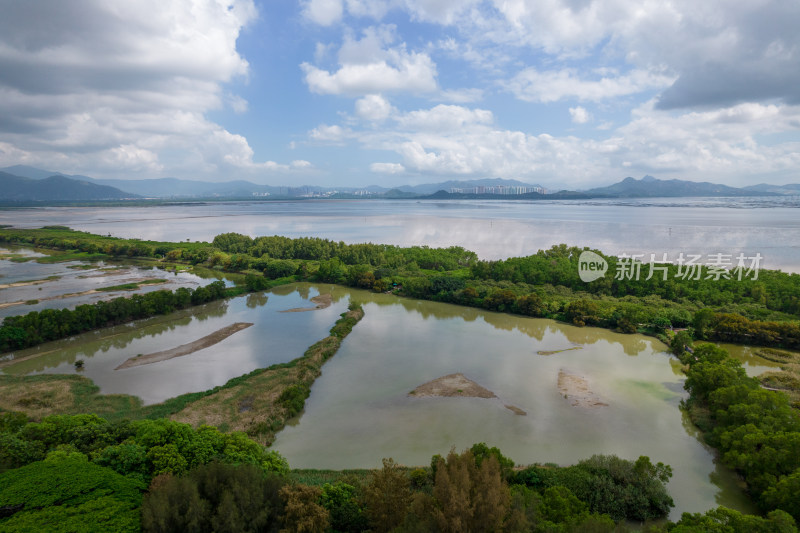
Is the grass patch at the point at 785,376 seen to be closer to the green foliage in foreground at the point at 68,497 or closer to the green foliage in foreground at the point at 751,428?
the green foliage in foreground at the point at 751,428

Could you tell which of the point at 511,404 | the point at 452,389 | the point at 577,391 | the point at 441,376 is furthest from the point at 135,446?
the point at 577,391

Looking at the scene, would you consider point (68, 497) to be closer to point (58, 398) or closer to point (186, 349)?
point (58, 398)

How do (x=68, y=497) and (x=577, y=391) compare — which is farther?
(x=577, y=391)

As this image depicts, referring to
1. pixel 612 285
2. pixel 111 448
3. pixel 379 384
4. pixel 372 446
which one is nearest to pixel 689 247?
pixel 612 285

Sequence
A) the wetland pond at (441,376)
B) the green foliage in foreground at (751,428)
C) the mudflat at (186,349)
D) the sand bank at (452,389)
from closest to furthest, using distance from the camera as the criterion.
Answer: the green foliage in foreground at (751,428) → the wetland pond at (441,376) → the sand bank at (452,389) → the mudflat at (186,349)

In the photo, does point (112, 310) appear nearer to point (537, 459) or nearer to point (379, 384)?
point (379, 384)

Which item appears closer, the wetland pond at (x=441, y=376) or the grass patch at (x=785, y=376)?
the wetland pond at (x=441, y=376)

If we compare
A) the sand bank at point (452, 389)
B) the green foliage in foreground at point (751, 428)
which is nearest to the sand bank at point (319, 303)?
the sand bank at point (452, 389)

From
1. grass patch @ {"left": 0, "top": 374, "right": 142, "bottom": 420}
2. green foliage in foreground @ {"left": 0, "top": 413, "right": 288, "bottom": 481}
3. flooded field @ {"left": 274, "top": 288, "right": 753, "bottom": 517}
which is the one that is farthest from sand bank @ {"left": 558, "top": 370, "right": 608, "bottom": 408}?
grass patch @ {"left": 0, "top": 374, "right": 142, "bottom": 420}
